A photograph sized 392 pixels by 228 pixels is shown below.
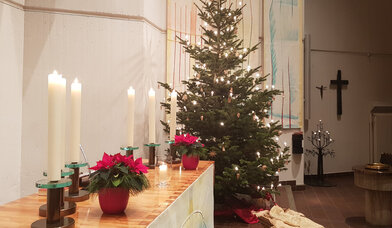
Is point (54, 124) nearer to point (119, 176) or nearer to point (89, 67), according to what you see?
point (119, 176)

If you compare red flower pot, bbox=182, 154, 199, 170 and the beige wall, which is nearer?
red flower pot, bbox=182, 154, 199, 170

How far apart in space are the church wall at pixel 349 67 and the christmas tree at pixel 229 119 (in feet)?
12.2

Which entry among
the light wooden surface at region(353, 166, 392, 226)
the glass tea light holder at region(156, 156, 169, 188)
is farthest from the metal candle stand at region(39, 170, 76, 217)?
the light wooden surface at region(353, 166, 392, 226)

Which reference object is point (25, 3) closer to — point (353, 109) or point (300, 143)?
point (300, 143)

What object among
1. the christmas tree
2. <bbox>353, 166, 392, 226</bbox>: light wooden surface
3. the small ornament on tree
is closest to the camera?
<bbox>353, 166, 392, 226</bbox>: light wooden surface

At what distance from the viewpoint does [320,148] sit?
7234 millimetres

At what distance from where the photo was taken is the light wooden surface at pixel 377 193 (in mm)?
4109

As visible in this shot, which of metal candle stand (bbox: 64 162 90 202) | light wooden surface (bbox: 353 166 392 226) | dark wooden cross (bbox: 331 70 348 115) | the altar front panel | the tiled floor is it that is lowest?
the tiled floor

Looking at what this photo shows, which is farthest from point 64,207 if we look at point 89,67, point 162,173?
point 89,67

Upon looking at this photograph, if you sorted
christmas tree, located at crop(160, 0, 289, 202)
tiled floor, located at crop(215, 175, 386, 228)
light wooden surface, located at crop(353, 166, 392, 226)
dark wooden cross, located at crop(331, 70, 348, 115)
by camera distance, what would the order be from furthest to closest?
Answer: dark wooden cross, located at crop(331, 70, 348, 115)
tiled floor, located at crop(215, 175, 386, 228)
christmas tree, located at crop(160, 0, 289, 202)
light wooden surface, located at crop(353, 166, 392, 226)

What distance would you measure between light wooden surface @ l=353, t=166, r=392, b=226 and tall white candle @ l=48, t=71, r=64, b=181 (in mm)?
4102

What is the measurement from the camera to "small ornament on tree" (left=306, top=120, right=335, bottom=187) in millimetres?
7199

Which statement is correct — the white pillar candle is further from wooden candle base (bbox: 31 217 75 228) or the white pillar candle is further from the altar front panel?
the altar front panel

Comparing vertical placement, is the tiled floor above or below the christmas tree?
below
